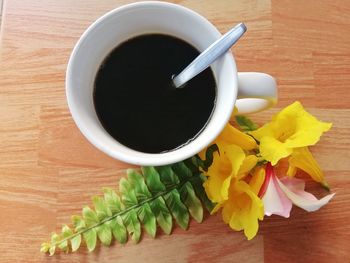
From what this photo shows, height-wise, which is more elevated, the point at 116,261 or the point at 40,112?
the point at 40,112

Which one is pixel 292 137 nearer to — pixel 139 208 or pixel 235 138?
pixel 235 138

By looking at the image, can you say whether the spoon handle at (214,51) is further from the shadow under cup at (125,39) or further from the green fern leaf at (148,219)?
the green fern leaf at (148,219)

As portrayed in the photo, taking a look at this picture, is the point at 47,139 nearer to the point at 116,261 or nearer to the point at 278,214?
the point at 116,261

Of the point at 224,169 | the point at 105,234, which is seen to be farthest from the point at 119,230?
the point at 224,169

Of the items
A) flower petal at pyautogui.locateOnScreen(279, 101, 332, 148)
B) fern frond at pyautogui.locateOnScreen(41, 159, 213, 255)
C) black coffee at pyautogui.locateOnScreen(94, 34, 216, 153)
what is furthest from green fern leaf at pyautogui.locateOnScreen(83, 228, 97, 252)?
flower petal at pyautogui.locateOnScreen(279, 101, 332, 148)

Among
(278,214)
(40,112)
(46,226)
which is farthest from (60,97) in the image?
(278,214)

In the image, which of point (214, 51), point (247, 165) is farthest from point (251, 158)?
point (214, 51)

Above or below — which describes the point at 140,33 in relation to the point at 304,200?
above
